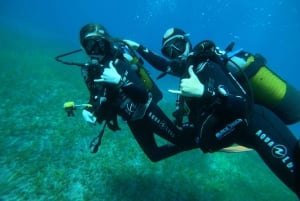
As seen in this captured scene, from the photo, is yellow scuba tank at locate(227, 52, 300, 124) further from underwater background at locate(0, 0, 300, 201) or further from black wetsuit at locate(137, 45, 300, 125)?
underwater background at locate(0, 0, 300, 201)

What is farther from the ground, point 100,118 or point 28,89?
point 100,118

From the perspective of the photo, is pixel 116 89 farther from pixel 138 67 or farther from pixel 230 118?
pixel 230 118

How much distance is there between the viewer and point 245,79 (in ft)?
13.6

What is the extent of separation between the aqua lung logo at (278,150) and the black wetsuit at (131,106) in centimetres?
152

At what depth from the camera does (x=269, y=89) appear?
4.42 m

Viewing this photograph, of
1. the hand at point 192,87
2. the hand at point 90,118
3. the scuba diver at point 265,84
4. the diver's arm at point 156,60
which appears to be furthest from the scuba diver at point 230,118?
the diver's arm at point 156,60

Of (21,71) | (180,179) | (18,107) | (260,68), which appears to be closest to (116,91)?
(260,68)

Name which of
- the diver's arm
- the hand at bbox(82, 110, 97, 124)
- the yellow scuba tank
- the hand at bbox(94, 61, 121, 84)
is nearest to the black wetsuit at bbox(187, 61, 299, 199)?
the yellow scuba tank

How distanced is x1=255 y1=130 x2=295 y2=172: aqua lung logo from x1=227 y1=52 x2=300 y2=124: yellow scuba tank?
0.73m

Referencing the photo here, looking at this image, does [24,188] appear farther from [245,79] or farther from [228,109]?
[245,79]

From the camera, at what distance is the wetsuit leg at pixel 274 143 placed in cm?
397

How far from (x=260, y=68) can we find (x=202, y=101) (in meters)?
1.25

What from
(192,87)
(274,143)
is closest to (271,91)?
(274,143)

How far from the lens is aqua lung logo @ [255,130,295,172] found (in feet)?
12.9
